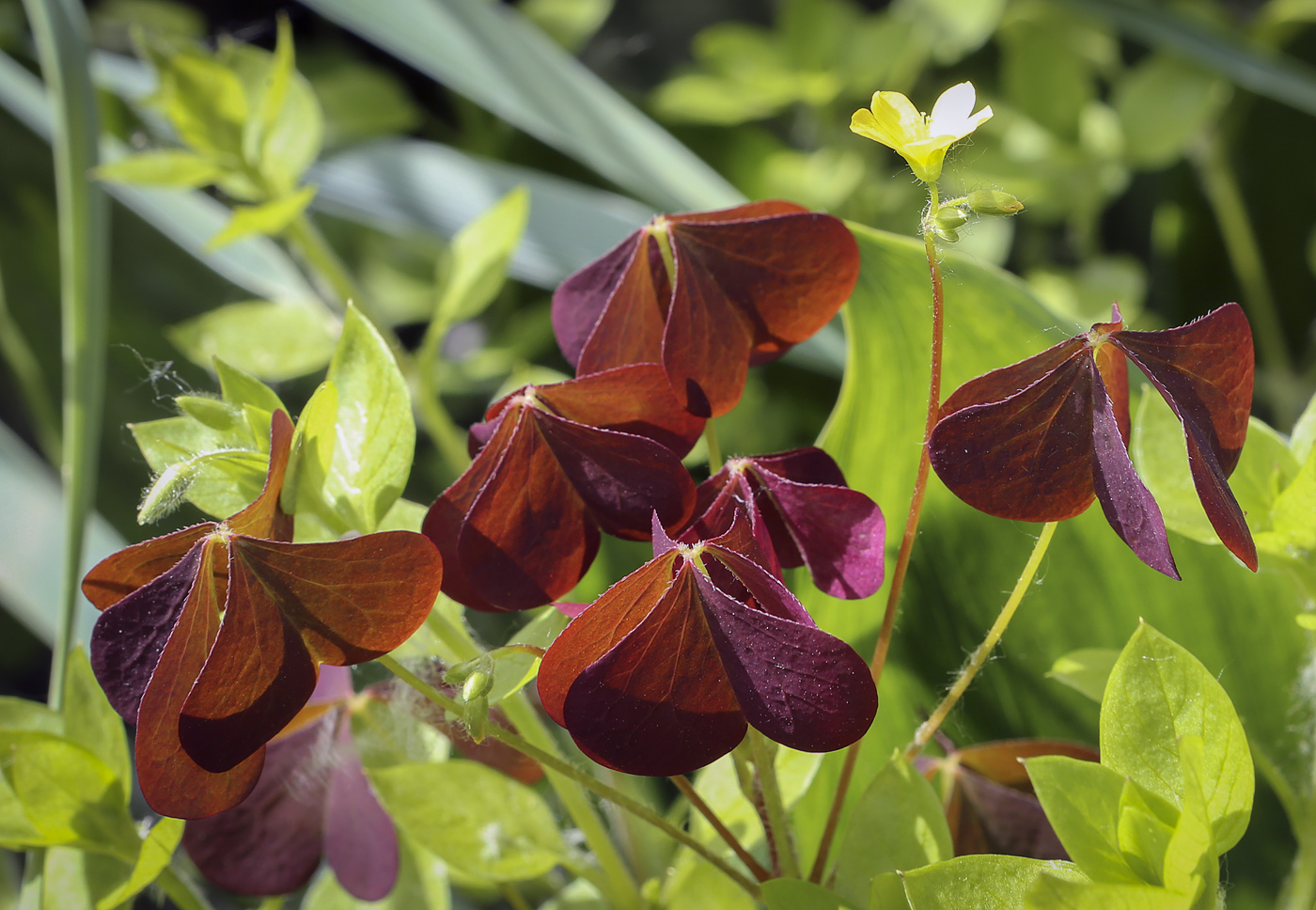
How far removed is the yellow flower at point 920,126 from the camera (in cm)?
21

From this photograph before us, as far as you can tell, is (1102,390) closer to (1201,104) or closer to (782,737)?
(782,737)

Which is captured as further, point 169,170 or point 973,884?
point 169,170

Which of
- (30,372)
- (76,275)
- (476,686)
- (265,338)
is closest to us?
(476,686)

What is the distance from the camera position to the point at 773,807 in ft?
0.86

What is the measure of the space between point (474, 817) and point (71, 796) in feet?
0.40

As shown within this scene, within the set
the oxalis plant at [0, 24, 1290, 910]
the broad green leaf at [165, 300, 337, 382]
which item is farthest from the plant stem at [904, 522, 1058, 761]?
the broad green leaf at [165, 300, 337, 382]

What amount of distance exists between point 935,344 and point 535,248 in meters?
0.45

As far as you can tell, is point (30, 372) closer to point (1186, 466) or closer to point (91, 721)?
point (91, 721)

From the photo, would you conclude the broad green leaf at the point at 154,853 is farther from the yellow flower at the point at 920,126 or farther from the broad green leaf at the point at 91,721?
the yellow flower at the point at 920,126

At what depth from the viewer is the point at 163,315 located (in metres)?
0.74

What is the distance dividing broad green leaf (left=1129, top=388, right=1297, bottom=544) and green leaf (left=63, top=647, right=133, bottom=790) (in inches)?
13.2

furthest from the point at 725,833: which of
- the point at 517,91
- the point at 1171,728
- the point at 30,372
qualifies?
the point at 30,372

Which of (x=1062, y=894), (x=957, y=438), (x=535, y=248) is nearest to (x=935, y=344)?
(x=957, y=438)

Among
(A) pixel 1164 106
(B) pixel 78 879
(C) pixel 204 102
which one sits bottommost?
(B) pixel 78 879
